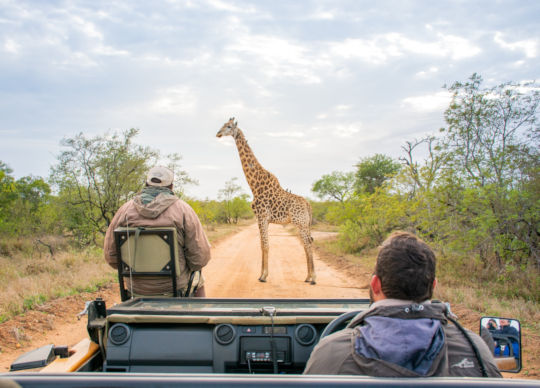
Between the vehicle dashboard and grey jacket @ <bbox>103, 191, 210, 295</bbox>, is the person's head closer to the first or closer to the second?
grey jacket @ <bbox>103, 191, 210, 295</bbox>

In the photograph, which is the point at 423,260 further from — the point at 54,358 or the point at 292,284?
the point at 292,284

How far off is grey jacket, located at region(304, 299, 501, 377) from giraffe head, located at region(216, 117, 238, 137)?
29.0 feet

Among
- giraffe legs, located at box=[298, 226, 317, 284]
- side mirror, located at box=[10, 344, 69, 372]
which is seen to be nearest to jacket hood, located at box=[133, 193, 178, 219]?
A: side mirror, located at box=[10, 344, 69, 372]

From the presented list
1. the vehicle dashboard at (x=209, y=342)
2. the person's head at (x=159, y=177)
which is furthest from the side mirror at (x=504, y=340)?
the person's head at (x=159, y=177)

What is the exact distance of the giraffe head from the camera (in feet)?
33.1

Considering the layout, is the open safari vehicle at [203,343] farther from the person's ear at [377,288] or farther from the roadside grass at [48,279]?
the roadside grass at [48,279]

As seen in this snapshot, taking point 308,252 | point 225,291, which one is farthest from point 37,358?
point 308,252

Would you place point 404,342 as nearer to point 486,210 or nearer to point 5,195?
point 486,210

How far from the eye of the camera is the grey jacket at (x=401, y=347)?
1.36 meters

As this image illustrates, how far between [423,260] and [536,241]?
7001mm

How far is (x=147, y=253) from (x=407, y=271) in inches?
92.8

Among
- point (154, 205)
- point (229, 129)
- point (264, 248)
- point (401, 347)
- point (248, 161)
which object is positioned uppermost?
point (229, 129)

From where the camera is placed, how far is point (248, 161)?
33.5ft

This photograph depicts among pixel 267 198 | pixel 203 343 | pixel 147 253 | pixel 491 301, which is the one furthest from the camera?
pixel 267 198
